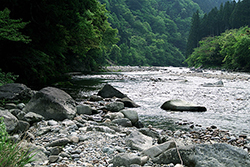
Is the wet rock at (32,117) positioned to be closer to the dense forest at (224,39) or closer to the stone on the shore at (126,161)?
the stone on the shore at (126,161)

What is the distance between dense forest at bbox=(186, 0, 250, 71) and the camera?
31.7m

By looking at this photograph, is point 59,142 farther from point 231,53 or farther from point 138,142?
point 231,53

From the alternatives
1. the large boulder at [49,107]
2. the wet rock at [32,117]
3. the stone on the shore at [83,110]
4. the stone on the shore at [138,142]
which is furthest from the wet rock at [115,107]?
the stone on the shore at [138,142]

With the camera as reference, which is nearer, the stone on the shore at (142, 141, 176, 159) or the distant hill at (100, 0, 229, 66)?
the stone on the shore at (142, 141, 176, 159)

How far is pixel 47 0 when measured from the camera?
9812 millimetres

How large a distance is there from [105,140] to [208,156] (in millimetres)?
1886

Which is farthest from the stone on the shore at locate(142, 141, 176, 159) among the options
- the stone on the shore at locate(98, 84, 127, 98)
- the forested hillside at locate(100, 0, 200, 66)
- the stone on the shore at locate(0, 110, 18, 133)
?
the forested hillside at locate(100, 0, 200, 66)

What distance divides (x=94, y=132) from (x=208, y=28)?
235 feet

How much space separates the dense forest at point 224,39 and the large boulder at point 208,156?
3196 centimetres

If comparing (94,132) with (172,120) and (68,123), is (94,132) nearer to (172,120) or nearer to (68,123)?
(68,123)

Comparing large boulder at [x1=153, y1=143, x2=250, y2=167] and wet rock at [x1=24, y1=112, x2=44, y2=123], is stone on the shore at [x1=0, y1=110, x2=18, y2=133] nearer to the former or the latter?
wet rock at [x1=24, y1=112, x2=44, y2=123]

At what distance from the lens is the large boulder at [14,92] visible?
6190mm

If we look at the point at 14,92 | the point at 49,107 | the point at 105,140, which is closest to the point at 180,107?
the point at 105,140

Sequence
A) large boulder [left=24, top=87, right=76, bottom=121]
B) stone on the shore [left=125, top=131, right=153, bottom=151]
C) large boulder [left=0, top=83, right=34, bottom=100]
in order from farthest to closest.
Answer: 1. large boulder [left=0, top=83, right=34, bottom=100]
2. large boulder [left=24, top=87, right=76, bottom=121]
3. stone on the shore [left=125, top=131, right=153, bottom=151]
